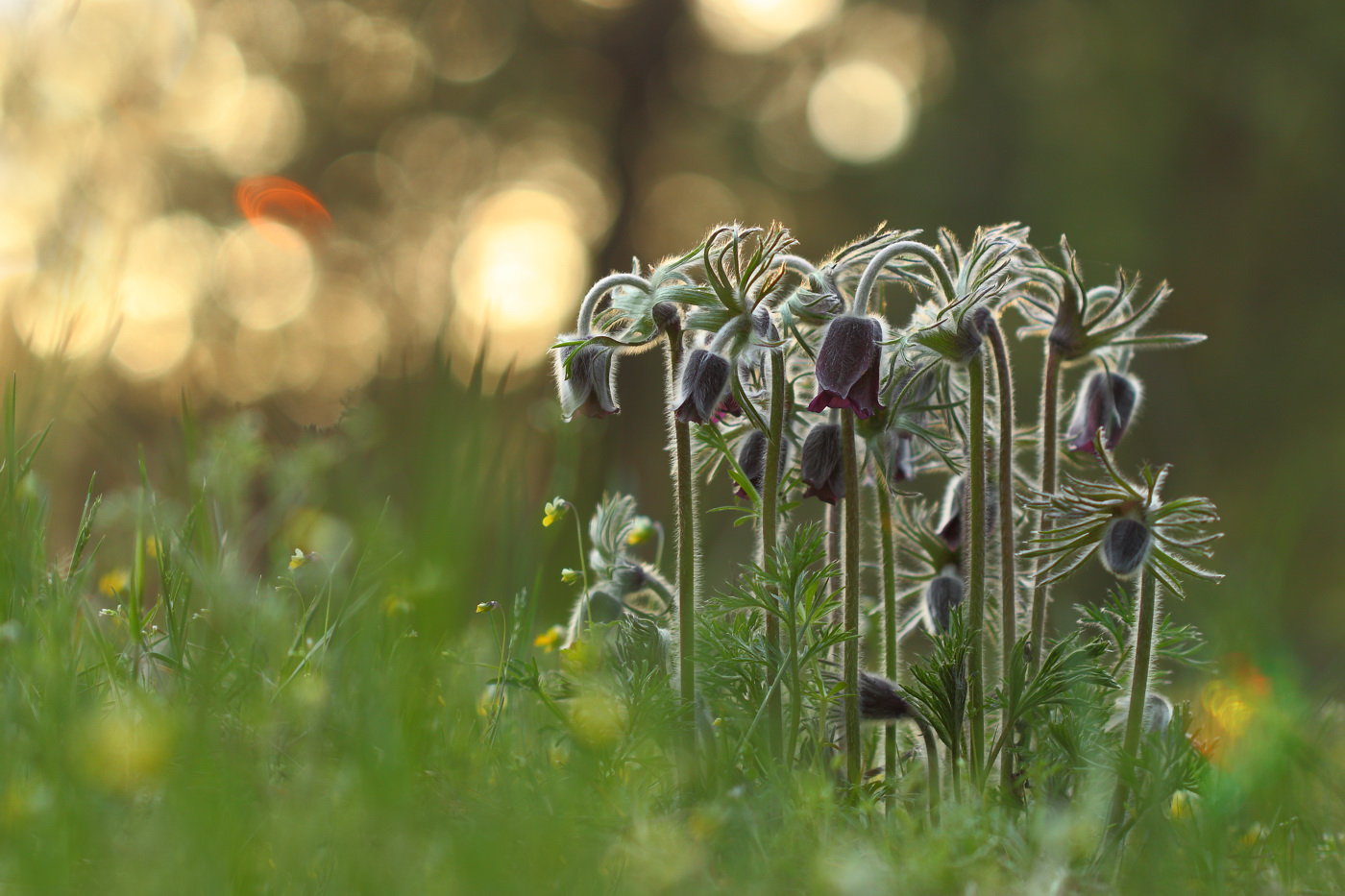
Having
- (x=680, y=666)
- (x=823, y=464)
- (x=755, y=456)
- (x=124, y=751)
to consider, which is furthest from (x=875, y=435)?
(x=124, y=751)

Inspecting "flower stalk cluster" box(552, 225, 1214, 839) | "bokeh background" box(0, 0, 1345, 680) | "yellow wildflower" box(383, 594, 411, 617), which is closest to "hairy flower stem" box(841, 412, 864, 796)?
"flower stalk cluster" box(552, 225, 1214, 839)

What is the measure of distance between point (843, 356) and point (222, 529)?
Result: 4.61 feet

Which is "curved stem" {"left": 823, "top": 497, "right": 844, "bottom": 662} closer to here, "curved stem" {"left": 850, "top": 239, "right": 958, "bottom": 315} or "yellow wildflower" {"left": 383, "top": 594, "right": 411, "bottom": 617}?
"curved stem" {"left": 850, "top": 239, "right": 958, "bottom": 315}

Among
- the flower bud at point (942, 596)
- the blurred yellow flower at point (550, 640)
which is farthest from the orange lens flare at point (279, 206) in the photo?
the flower bud at point (942, 596)

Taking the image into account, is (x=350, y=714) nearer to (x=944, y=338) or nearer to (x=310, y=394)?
(x=944, y=338)

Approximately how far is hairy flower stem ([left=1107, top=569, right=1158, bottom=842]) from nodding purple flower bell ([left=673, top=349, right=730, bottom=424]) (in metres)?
0.84

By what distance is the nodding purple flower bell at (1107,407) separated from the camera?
2357 millimetres

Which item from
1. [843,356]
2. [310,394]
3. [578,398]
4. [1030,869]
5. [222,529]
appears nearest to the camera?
[1030,869]

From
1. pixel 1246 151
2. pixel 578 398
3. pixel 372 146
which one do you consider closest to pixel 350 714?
pixel 578 398

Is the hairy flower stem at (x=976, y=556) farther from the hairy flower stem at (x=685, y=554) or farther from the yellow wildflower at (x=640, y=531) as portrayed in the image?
the yellow wildflower at (x=640, y=531)

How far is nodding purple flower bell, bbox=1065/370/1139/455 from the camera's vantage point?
2.36m

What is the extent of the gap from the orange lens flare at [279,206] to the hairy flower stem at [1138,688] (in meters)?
9.65

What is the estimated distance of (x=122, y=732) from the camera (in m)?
1.20

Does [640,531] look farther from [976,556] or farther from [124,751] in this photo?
[124,751]
